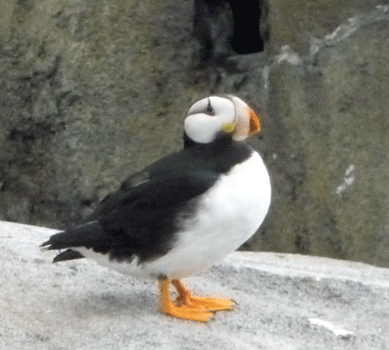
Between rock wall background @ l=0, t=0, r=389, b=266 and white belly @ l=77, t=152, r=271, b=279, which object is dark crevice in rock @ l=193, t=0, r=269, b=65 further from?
white belly @ l=77, t=152, r=271, b=279

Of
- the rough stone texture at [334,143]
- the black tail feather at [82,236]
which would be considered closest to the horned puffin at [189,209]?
the black tail feather at [82,236]

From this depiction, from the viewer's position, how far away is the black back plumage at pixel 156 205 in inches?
70.0

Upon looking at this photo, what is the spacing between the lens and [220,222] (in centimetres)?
176

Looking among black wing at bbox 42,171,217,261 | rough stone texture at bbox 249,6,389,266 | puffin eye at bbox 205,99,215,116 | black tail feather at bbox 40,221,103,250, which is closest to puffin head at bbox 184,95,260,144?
puffin eye at bbox 205,99,215,116

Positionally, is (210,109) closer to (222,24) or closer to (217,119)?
(217,119)

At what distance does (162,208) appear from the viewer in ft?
5.89

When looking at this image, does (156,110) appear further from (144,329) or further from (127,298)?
(144,329)

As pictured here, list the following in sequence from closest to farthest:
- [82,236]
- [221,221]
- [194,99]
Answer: [221,221] < [82,236] < [194,99]

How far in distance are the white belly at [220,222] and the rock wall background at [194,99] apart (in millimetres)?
2128

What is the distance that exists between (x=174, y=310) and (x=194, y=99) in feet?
7.29

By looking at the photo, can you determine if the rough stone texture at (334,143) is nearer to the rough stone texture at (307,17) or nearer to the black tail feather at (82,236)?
the rough stone texture at (307,17)

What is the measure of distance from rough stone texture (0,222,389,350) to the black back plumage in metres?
0.17

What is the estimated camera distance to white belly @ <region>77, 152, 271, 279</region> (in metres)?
1.75

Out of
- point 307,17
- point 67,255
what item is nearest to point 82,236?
point 67,255
